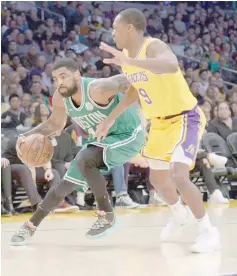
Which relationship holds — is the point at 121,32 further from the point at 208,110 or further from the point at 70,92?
the point at 208,110

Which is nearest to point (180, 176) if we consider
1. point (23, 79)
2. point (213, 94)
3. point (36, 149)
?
point (36, 149)

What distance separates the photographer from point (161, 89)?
4801mm

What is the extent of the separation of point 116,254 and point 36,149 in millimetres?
1178

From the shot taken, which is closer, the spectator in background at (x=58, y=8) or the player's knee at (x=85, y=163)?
the player's knee at (x=85, y=163)

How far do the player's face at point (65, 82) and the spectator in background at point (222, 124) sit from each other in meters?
5.04

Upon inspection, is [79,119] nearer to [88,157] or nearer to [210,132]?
[88,157]

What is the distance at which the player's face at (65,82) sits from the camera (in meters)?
5.08

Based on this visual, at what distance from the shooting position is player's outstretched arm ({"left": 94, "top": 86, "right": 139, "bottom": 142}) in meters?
4.99

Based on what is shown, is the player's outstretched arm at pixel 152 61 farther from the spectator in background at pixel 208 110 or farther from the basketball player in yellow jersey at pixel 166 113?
the spectator in background at pixel 208 110

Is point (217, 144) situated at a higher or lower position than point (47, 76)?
lower

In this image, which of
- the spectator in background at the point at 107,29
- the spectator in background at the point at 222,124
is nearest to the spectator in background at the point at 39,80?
the spectator in background at the point at 107,29

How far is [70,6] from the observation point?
13.0 meters

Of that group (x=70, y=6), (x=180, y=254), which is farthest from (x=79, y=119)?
(x=70, y=6)

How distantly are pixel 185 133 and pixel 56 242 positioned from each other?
4.69ft
